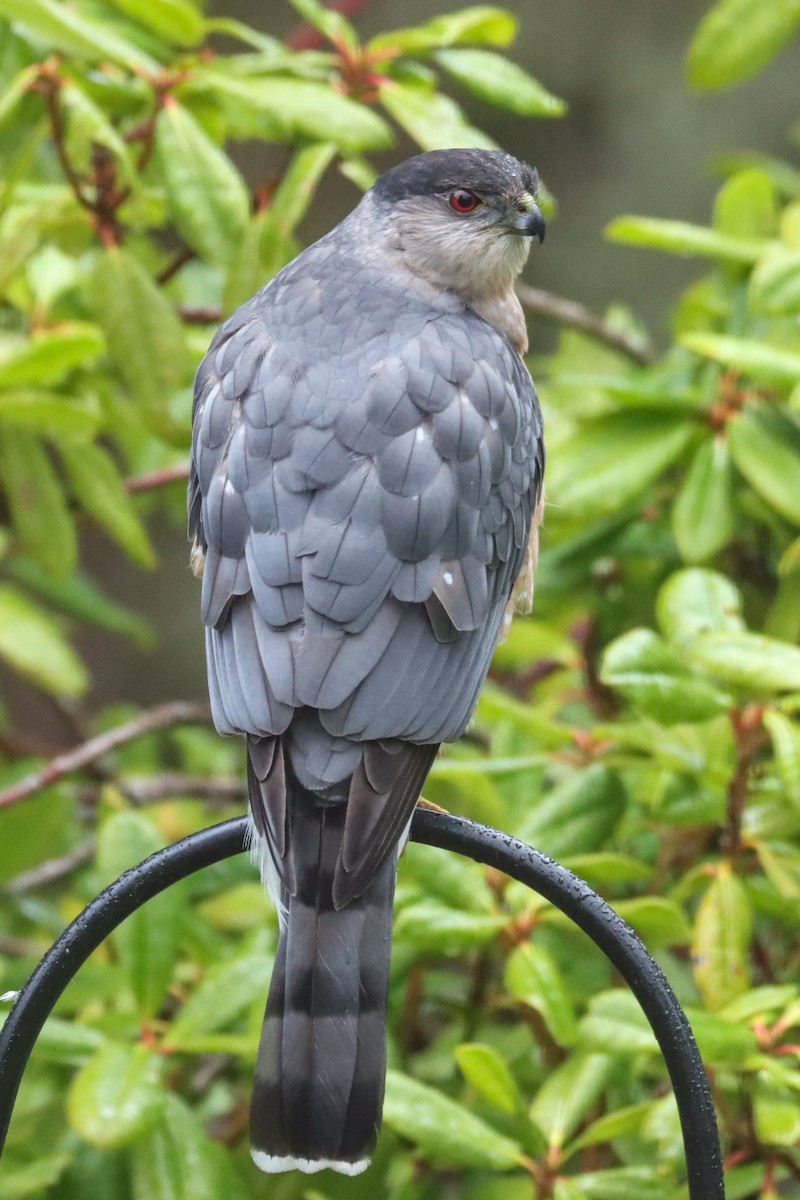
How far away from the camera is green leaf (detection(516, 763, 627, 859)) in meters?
2.61

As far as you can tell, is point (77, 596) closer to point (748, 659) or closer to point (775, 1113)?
point (748, 659)

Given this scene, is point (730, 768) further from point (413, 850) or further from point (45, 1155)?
point (45, 1155)

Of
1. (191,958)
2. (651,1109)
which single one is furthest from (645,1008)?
(191,958)

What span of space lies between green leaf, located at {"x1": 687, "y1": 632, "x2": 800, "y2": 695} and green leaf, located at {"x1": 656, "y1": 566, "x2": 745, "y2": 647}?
139mm

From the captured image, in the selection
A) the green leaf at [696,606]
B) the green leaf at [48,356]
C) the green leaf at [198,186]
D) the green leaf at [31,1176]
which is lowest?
the green leaf at [31,1176]

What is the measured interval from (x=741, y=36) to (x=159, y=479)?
1.59 metres

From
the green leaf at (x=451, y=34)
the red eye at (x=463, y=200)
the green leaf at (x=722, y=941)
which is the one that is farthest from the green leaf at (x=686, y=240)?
the green leaf at (x=722, y=941)

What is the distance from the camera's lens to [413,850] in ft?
8.02

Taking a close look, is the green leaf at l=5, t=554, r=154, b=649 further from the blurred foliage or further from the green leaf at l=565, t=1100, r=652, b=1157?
the green leaf at l=565, t=1100, r=652, b=1157

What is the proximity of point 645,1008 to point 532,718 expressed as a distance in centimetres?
83

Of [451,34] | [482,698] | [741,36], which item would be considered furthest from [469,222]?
[482,698]

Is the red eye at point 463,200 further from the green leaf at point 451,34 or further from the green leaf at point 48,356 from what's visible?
the green leaf at point 48,356

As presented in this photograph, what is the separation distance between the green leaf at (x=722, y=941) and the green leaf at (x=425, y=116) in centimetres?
146

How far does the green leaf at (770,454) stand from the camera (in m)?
2.79
